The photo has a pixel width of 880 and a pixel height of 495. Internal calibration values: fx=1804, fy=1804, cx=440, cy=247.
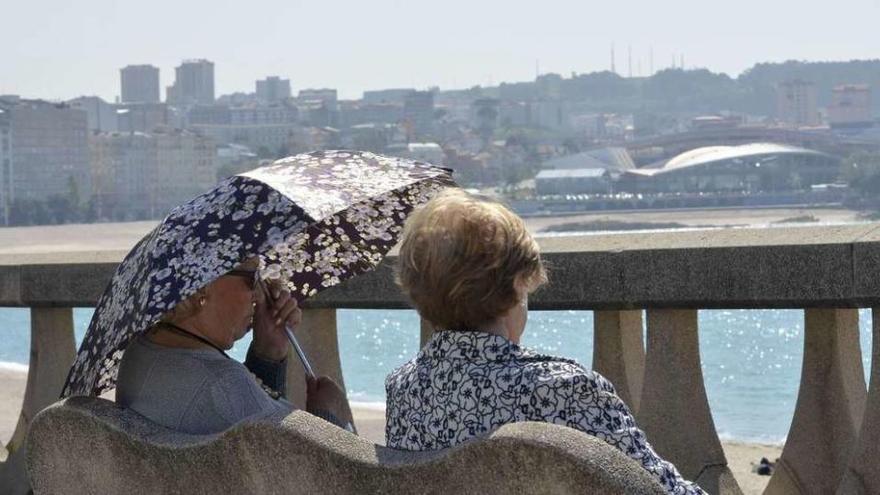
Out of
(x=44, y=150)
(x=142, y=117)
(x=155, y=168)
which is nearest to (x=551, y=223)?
(x=155, y=168)

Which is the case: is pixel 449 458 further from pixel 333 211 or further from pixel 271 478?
pixel 333 211

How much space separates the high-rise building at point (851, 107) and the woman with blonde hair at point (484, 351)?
168 metres

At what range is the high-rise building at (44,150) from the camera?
13012cm

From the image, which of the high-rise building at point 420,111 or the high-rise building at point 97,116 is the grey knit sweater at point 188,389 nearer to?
the high-rise building at point 420,111

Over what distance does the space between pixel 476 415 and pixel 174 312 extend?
0.78 metres

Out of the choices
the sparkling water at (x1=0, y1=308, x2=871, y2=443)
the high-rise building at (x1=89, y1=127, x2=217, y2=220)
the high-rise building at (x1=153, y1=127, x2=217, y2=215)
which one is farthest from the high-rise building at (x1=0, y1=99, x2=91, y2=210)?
the sparkling water at (x1=0, y1=308, x2=871, y2=443)

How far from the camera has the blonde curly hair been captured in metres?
2.40

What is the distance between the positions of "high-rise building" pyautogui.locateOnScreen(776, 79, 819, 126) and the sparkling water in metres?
132

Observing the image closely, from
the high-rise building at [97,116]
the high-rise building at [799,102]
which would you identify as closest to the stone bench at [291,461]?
the high-rise building at [799,102]

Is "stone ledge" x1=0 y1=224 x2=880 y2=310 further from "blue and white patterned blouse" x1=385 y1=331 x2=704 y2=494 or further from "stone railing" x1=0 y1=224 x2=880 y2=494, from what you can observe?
"blue and white patterned blouse" x1=385 y1=331 x2=704 y2=494

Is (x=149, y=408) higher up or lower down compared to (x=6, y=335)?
higher up

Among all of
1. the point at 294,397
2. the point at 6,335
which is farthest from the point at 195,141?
the point at 294,397

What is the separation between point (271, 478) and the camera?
2.43 m

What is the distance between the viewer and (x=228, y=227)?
2967mm
